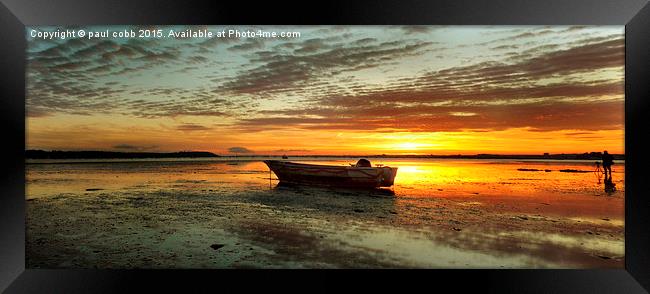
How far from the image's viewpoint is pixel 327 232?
209 inches

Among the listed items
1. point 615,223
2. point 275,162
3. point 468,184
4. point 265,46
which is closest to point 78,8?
point 265,46

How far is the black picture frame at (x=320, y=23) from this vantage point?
3547mm

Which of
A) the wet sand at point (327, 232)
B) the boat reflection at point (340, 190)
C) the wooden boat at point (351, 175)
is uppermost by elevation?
the wooden boat at point (351, 175)

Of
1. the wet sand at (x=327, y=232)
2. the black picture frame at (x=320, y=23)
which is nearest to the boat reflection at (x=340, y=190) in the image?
the wet sand at (x=327, y=232)

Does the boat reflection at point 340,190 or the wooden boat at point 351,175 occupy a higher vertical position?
the wooden boat at point 351,175

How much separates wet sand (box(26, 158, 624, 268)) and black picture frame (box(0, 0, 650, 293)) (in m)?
0.38

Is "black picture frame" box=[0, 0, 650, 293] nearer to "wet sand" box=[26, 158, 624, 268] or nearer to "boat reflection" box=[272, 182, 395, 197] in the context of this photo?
"wet sand" box=[26, 158, 624, 268]

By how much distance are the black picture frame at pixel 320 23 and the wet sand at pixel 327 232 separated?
382 millimetres

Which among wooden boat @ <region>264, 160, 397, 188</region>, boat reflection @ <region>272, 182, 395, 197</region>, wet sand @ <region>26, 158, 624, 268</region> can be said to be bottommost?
wet sand @ <region>26, 158, 624, 268</region>

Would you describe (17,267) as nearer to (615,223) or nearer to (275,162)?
(275,162)

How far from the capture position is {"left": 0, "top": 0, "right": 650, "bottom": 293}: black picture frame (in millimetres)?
3547

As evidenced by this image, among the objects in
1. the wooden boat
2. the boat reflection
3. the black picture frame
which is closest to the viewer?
the black picture frame

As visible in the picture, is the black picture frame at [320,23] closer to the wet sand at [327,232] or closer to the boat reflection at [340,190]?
the wet sand at [327,232]

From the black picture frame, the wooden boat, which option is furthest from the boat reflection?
the black picture frame
